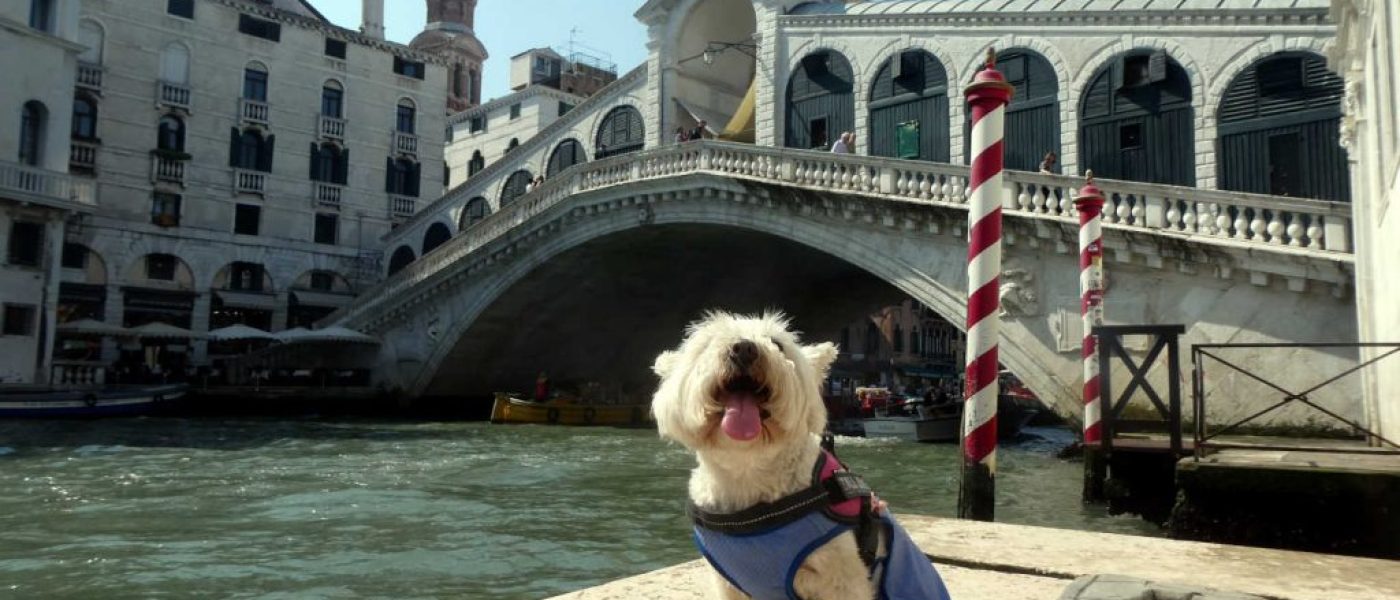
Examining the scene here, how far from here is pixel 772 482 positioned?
2189mm

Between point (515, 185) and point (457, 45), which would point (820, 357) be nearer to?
point (515, 185)

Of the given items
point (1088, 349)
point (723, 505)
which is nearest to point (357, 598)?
point (723, 505)

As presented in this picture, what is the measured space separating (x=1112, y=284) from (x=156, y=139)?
78.6 ft

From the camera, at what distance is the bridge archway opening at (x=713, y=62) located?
21781mm

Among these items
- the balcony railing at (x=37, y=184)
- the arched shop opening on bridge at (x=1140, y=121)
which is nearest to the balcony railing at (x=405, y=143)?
the balcony railing at (x=37, y=184)

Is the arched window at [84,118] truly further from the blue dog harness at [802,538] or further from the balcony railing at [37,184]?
the blue dog harness at [802,538]

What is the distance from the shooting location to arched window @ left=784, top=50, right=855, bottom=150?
1788cm

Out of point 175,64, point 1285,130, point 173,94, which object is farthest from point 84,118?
point 1285,130

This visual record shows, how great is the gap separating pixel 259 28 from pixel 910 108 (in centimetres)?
1956

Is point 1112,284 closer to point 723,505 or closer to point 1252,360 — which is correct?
point 1252,360

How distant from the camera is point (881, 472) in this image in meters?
12.0

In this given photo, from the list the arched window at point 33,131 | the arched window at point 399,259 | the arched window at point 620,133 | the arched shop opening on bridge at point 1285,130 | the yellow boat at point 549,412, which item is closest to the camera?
the arched shop opening on bridge at point 1285,130

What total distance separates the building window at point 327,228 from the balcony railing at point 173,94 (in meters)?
4.50

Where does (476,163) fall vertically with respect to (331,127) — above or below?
above
